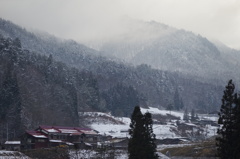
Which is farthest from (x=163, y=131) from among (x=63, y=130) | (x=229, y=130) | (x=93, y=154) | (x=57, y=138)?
(x=229, y=130)

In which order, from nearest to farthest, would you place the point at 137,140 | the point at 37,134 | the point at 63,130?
1. the point at 137,140
2. the point at 37,134
3. the point at 63,130

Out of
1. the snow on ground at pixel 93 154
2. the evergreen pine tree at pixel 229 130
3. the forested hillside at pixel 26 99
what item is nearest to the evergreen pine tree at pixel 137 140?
the evergreen pine tree at pixel 229 130

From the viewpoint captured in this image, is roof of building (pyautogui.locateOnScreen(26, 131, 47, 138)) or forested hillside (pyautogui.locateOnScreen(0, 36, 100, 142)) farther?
forested hillside (pyautogui.locateOnScreen(0, 36, 100, 142))

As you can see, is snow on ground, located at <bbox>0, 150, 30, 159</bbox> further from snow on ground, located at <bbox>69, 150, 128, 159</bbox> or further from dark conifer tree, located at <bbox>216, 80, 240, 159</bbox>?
dark conifer tree, located at <bbox>216, 80, 240, 159</bbox>

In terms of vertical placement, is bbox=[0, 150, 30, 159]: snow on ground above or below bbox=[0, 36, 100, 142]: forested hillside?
below

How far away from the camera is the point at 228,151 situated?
51.6 meters

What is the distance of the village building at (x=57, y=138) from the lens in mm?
115875

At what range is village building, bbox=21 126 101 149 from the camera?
380ft

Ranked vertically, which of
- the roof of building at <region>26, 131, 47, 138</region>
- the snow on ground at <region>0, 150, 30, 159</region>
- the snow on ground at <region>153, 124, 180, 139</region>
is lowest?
the snow on ground at <region>153, 124, 180, 139</region>

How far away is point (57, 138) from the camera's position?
12481 centimetres

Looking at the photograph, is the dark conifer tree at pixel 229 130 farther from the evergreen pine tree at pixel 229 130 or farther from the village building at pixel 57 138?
the village building at pixel 57 138

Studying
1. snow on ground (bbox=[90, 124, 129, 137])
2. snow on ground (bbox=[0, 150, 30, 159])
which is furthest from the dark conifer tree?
snow on ground (bbox=[90, 124, 129, 137])

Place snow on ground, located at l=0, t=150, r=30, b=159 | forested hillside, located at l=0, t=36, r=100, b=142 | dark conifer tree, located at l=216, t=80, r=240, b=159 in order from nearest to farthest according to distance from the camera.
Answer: dark conifer tree, located at l=216, t=80, r=240, b=159 < snow on ground, located at l=0, t=150, r=30, b=159 < forested hillside, located at l=0, t=36, r=100, b=142

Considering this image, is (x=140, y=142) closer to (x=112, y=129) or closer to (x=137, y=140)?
(x=137, y=140)
